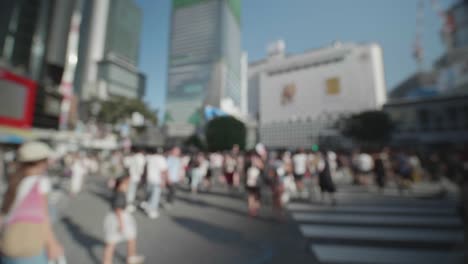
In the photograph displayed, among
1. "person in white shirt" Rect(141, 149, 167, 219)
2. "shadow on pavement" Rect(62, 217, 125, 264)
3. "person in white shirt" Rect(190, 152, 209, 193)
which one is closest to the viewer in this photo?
"shadow on pavement" Rect(62, 217, 125, 264)

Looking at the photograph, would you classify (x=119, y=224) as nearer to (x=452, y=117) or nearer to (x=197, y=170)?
(x=197, y=170)

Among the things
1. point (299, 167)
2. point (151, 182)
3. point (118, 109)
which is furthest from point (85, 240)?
point (118, 109)

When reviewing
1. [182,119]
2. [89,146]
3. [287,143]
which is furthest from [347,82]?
[89,146]

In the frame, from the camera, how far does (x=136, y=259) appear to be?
2.90m

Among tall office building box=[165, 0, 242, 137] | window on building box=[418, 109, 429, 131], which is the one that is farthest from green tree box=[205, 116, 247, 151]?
tall office building box=[165, 0, 242, 137]

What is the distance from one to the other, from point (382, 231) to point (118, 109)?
27598 millimetres

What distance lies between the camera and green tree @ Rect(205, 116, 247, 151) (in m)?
39.8

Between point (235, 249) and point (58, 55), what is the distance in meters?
21.8

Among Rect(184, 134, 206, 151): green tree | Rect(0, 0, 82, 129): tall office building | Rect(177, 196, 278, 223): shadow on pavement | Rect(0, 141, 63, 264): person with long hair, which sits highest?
Rect(0, 0, 82, 129): tall office building

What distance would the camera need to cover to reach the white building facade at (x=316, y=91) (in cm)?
7200

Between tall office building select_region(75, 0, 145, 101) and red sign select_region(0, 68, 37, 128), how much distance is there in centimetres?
5222

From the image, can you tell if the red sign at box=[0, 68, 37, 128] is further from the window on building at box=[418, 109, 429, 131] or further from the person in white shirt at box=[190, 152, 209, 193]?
the window on building at box=[418, 109, 429, 131]

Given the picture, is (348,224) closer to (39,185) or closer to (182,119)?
(39,185)

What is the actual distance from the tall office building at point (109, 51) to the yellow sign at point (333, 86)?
7512 cm
